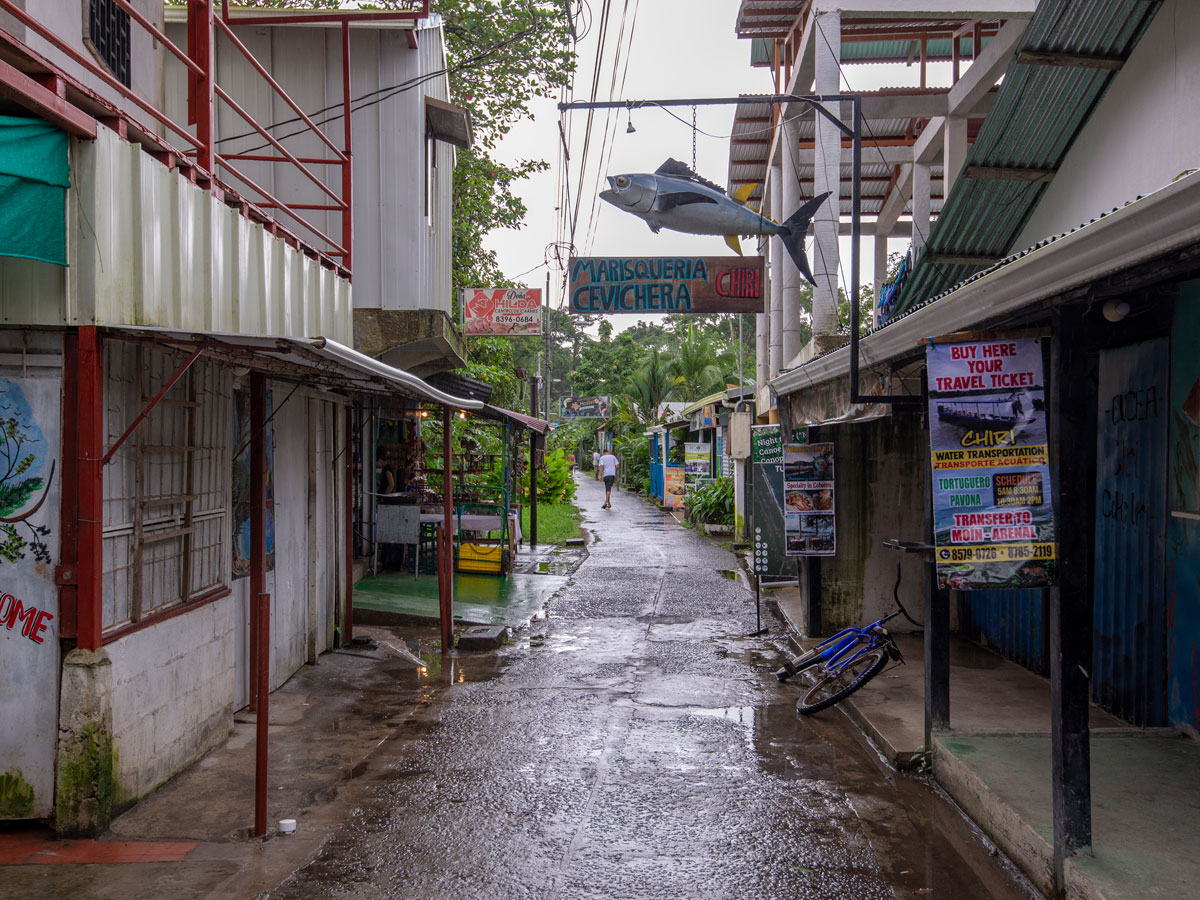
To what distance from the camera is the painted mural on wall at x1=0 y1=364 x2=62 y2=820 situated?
4.99 meters

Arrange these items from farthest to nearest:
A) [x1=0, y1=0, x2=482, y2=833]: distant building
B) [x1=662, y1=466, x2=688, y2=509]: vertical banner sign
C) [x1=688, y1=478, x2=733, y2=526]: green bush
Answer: [x1=662, y1=466, x2=688, y2=509]: vertical banner sign, [x1=688, y1=478, x2=733, y2=526]: green bush, [x1=0, y1=0, x2=482, y2=833]: distant building

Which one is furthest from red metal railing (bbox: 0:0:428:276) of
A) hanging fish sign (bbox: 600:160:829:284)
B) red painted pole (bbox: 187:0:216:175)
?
hanging fish sign (bbox: 600:160:829:284)

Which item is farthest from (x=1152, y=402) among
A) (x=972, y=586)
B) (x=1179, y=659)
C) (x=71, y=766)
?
(x=71, y=766)

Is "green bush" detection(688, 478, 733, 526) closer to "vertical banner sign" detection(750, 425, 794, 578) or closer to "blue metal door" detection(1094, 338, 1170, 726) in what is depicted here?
"vertical banner sign" detection(750, 425, 794, 578)

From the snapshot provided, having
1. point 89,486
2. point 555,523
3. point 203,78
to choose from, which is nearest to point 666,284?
point 203,78

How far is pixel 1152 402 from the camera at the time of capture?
6.57 meters

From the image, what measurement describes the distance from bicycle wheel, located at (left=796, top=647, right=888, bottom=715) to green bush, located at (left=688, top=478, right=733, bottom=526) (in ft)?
48.4

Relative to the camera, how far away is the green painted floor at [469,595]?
11812mm

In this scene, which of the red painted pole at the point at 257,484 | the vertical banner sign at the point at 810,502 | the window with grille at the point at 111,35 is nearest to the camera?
the red painted pole at the point at 257,484

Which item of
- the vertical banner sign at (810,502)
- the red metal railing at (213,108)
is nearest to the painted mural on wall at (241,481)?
the red metal railing at (213,108)

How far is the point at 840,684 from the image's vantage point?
26.5 feet

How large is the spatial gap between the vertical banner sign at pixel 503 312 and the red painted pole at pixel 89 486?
12.7 meters

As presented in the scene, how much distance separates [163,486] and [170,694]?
128cm

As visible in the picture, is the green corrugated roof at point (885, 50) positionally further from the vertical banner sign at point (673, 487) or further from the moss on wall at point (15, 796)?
the moss on wall at point (15, 796)
